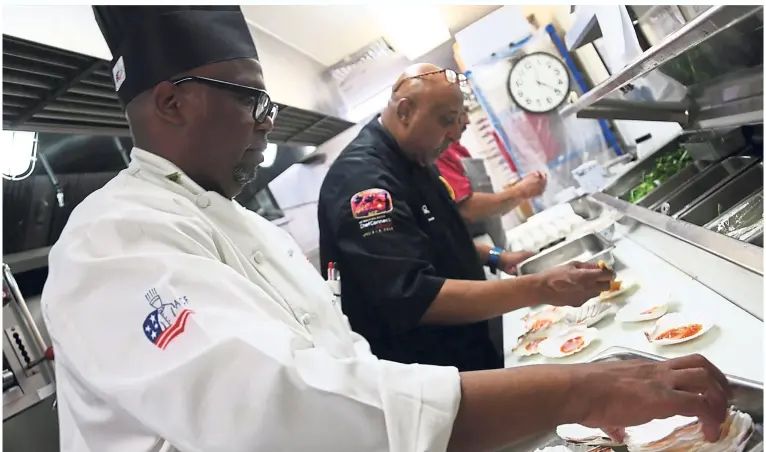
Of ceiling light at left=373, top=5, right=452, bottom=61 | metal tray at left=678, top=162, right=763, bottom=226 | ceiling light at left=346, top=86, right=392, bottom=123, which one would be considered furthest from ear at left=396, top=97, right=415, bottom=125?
ceiling light at left=346, top=86, right=392, bottom=123

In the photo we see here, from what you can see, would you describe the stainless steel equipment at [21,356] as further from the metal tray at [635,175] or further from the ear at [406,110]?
the metal tray at [635,175]

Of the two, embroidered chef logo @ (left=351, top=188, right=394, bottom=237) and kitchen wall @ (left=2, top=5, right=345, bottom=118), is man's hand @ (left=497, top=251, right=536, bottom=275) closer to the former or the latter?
embroidered chef logo @ (left=351, top=188, right=394, bottom=237)

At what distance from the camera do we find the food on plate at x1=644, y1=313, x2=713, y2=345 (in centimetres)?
121

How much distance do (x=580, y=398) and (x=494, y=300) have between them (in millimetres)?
808

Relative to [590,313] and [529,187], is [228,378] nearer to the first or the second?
[590,313]

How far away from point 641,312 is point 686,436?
2.12ft

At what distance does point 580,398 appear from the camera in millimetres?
743

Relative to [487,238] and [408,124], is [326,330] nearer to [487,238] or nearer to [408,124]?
[408,124]

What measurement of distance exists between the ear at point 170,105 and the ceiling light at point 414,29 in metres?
3.22

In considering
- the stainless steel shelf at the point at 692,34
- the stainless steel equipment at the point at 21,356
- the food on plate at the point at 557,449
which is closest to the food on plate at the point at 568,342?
the food on plate at the point at 557,449

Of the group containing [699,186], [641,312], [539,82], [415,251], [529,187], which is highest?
[539,82]

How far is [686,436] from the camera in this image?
2.84 feet

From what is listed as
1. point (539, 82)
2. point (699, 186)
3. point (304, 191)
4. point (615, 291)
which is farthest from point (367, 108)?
point (615, 291)

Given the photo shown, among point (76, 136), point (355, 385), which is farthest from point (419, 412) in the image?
point (76, 136)
